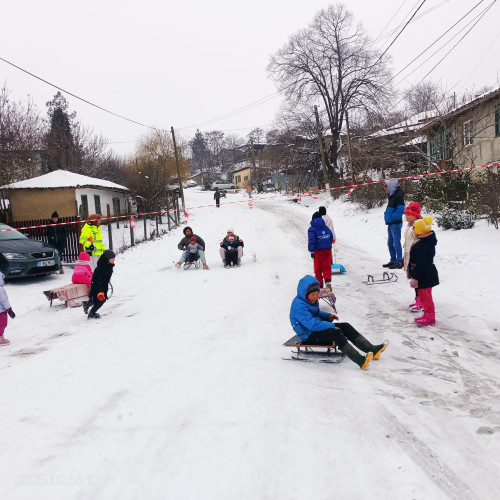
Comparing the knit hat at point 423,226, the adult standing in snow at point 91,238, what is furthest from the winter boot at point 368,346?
the adult standing in snow at point 91,238

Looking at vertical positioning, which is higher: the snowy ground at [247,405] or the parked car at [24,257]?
the parked car at [24,257]

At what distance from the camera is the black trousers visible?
461cm

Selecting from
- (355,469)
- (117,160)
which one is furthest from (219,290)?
(117,160)

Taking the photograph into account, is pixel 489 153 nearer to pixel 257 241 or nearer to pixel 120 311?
pixel 257 241

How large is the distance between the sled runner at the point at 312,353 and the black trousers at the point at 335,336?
2.3 inches

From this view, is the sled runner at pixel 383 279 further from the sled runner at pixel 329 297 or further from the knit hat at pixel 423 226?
the knit hat at pixel 423 226

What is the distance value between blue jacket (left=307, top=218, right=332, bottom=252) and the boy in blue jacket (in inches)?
122

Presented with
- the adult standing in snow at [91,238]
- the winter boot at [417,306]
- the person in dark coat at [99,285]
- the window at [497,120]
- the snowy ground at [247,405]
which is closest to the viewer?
the snowy ground at [247,405]

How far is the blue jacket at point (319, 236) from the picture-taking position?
26.1ft

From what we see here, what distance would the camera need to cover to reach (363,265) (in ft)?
34.0

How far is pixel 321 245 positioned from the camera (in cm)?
800

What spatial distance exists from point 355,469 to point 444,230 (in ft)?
35.7

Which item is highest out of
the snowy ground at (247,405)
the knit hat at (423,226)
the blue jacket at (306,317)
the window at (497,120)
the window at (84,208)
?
the window at (497,120)

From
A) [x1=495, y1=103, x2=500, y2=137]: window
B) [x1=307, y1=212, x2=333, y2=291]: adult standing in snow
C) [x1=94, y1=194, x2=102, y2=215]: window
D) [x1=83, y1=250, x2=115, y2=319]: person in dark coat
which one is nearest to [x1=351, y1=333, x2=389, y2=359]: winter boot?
[x1=307, y1=212, x2=333, y2=291]: adult standing in snow
